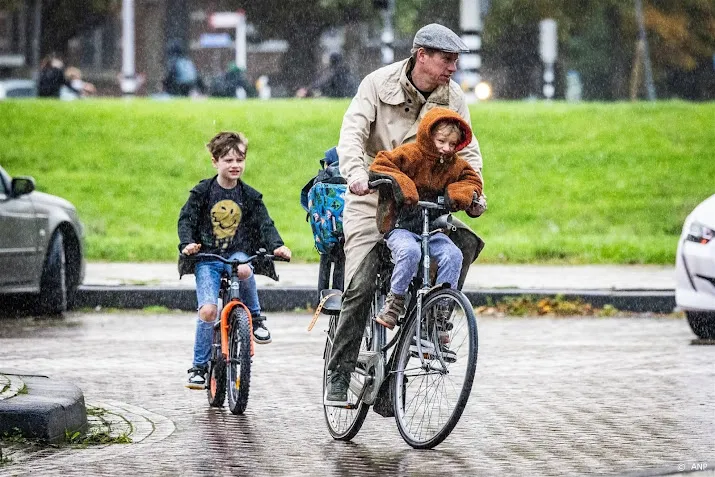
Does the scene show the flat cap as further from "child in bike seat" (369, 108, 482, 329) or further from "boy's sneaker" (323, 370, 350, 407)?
"boy's sneaker" (323, 370, 350, 407)

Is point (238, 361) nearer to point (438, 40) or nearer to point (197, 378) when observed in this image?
point (197, 378)

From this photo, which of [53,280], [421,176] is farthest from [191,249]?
[53,280]

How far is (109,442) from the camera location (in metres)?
7.34

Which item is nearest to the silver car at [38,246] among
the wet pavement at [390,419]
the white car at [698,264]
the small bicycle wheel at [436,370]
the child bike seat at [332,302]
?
the wet pavement at [390,419]

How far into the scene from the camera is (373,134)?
7355mm

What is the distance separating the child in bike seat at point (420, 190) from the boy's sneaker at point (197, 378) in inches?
71.5

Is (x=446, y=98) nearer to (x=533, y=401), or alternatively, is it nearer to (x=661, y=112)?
(x=533, y=401)

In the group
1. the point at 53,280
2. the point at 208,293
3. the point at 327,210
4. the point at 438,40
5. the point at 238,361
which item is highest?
the point at 438,40

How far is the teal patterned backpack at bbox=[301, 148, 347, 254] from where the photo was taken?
25.2ft

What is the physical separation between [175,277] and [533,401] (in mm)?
7635

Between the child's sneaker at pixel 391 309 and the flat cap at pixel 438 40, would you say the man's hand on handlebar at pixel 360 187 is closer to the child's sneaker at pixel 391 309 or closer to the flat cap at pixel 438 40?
the child's sneaker at pixel 391 309

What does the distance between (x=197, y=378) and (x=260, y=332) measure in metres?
0.42

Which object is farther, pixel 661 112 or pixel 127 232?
pixel 661 112

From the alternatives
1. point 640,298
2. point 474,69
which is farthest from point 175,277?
point 474,69
